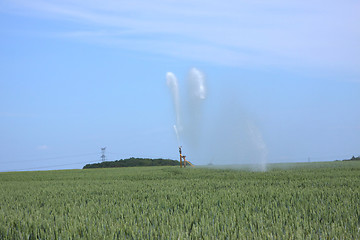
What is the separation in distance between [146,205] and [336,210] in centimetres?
338

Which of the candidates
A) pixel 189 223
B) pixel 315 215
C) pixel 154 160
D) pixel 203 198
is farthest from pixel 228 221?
pixel 154 160

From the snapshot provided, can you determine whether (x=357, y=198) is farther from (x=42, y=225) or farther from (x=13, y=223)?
(x=13, y=223)

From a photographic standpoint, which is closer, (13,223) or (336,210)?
(336,210)

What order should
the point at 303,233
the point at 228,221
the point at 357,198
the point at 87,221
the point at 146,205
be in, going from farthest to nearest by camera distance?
the point at 357,198
the point at 146,205
the point at 87,221
the point at 228,221
the point at 303,233

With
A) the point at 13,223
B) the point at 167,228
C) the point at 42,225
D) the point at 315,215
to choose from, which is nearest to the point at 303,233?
the point at 315,215

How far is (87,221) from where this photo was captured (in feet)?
18.2

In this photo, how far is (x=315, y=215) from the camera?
18.9ft

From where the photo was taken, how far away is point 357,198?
7.46 meters

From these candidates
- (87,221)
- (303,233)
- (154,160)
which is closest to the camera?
(303,233)

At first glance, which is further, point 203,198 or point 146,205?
point 203,198

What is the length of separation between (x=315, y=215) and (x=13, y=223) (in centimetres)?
508

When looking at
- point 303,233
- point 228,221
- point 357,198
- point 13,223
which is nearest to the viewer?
point 303,233

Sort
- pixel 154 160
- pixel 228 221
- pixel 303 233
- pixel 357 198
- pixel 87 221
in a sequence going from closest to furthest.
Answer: pixel 303 233 → pixel 228 221 → pixel 87 221 → pixel 357 198 → pixel 154 160

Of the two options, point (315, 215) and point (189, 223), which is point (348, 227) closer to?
point (315, 215)
